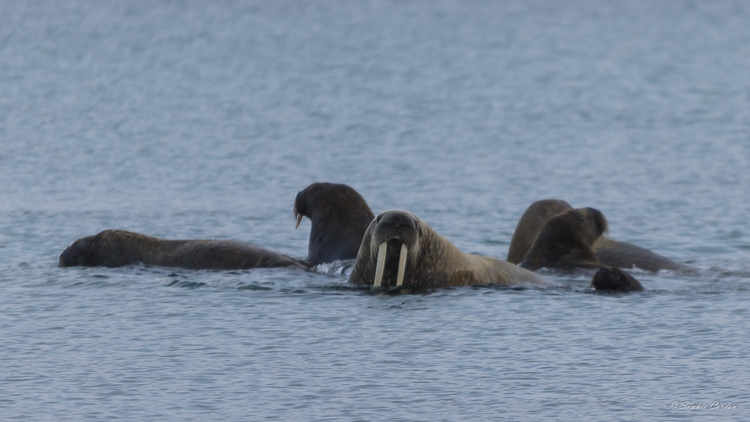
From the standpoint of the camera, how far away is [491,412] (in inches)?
323

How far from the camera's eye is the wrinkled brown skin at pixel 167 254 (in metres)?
13.7

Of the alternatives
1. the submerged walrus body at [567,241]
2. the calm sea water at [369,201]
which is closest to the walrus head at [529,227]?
the submerged walrus body at [567,241]

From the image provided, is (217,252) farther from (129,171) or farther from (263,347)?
(129,171)

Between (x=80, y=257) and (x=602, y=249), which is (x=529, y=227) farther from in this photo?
(x=80, y=257)

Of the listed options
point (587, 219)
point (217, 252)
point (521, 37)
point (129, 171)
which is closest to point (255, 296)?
point (217, 252)

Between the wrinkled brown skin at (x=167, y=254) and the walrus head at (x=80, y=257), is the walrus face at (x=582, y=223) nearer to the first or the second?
the wrinkled brown skin at (x=167, y=254)

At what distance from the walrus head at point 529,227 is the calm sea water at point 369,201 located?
120cm

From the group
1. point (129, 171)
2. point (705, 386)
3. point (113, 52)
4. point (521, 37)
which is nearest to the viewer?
point (705, 386)

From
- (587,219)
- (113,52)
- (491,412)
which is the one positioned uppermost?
(113,52)

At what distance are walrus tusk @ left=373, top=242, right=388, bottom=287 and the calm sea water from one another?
0.16 m

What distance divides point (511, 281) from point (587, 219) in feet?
6.00

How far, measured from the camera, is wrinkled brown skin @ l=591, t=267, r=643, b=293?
39.8 feet

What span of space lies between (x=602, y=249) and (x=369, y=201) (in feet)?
23.1

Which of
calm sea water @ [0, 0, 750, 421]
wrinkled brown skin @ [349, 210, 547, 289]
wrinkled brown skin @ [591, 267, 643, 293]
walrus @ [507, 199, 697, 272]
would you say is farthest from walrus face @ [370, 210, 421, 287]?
walrus @ [507, 199, 697, 272]
